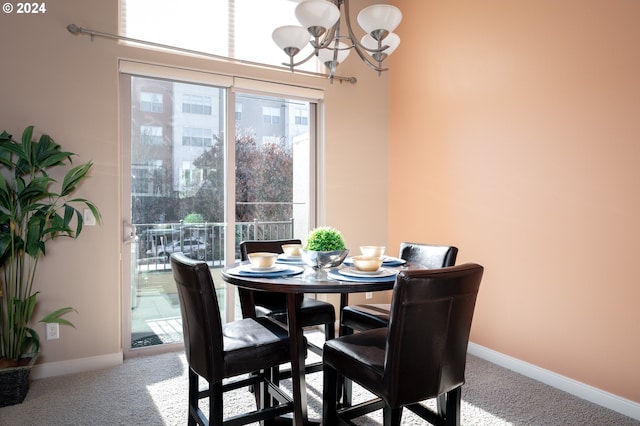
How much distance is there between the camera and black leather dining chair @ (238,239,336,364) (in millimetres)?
2514

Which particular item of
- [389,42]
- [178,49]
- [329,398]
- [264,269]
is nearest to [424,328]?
[329,398]

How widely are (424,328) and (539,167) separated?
183cm

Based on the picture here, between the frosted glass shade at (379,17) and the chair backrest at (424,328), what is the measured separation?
3.99 ft

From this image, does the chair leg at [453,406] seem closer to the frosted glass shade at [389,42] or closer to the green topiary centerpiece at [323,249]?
the green topiary centerpiece at [323,249]

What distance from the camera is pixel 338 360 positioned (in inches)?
70.1

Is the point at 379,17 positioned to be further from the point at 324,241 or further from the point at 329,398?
the point at 329,398

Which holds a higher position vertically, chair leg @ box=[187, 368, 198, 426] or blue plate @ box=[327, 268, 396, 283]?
blue plate @ box=[327, 268, 396, 283]

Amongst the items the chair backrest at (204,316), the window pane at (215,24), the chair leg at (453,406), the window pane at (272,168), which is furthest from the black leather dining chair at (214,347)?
the window pane at (215,24)

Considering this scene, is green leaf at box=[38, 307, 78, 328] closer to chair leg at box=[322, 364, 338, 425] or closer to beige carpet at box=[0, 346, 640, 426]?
beige carpet at box=[0, 346, 640, 426]

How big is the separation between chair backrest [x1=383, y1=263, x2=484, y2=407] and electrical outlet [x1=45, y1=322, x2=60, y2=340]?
8.12 ft

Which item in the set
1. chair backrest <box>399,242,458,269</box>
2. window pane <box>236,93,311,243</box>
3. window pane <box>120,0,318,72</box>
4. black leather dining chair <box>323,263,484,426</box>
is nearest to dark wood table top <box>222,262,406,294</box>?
black leather dining chair <box>323,263,484,426</box>

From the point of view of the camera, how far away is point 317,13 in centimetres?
190

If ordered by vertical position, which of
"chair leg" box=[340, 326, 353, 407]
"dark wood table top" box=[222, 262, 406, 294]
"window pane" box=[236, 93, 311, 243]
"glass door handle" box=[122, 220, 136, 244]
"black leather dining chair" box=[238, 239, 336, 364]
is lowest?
"chair leg" box=[340, 326, 353, 407]

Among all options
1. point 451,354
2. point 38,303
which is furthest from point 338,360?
point 38,303
